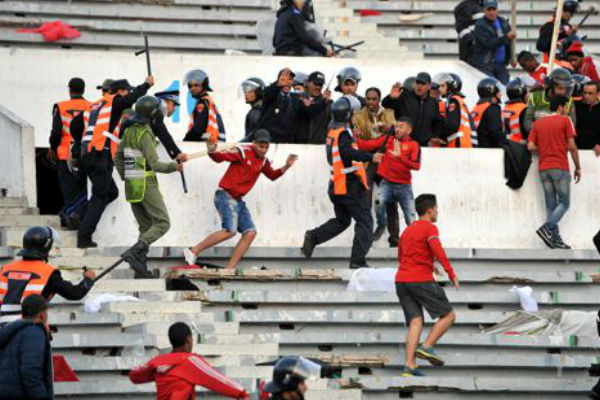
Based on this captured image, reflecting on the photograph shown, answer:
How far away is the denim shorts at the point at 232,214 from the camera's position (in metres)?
17.8

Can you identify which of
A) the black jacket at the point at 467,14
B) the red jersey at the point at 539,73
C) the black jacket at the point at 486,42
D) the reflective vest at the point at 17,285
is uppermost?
the black jacket at the point at 467,14

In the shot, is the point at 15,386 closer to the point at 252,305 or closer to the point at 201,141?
the point at 252,305

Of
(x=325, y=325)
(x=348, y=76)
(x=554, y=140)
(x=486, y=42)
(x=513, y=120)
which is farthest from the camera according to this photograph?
(x=486, y=42)

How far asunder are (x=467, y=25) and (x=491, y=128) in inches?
183

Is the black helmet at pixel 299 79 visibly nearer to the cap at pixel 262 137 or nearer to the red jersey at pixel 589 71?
the cap at pixel 262 137

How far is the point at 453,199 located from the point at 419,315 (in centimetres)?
373

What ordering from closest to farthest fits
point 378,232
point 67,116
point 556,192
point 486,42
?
point 378,232 < point 556,192 < point 67,116 < point 486,42

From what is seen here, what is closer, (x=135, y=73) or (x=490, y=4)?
(x=135, y=73)

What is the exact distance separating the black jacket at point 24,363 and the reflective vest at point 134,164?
3.96 m

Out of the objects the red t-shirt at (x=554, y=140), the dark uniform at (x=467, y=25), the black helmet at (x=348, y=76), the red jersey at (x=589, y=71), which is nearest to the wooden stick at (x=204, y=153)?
the black helmet at (x=348, y=76)

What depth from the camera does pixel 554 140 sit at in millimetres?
18875

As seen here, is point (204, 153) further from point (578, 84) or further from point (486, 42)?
→ point (486, 42)

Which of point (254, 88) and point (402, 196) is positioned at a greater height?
point (254, 88)

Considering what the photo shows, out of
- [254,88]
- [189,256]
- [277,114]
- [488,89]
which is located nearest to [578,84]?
[488,89]
